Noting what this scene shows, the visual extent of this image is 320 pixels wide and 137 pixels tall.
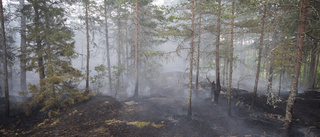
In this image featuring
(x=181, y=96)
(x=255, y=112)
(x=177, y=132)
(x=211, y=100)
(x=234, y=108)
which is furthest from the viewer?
(x=181, y=96)

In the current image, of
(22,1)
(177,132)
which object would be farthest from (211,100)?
(22,1)

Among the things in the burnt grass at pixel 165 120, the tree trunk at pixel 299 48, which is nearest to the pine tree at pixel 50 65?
the burnt grass at pixel 165 120

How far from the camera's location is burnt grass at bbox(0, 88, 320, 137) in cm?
928

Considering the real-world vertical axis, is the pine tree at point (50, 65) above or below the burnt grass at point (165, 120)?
above

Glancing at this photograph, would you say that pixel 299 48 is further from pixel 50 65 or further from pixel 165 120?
pixel 50 65

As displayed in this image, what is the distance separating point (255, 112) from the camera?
12.7m

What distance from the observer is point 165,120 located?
11.3 metres

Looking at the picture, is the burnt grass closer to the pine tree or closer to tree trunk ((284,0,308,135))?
the pine tree

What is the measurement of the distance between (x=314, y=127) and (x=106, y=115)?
13.8 metres


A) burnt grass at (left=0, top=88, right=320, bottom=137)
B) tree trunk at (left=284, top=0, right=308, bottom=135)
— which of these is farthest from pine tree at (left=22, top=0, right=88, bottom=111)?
tree trunk at (left=284, top=0, right=308, bottom=135)

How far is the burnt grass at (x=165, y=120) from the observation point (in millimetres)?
9281

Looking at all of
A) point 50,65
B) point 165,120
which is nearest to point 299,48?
point 165,120

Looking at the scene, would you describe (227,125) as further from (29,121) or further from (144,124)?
(29,121)

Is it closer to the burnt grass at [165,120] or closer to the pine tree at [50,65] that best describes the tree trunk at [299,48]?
the burnt grass at [165,120]
